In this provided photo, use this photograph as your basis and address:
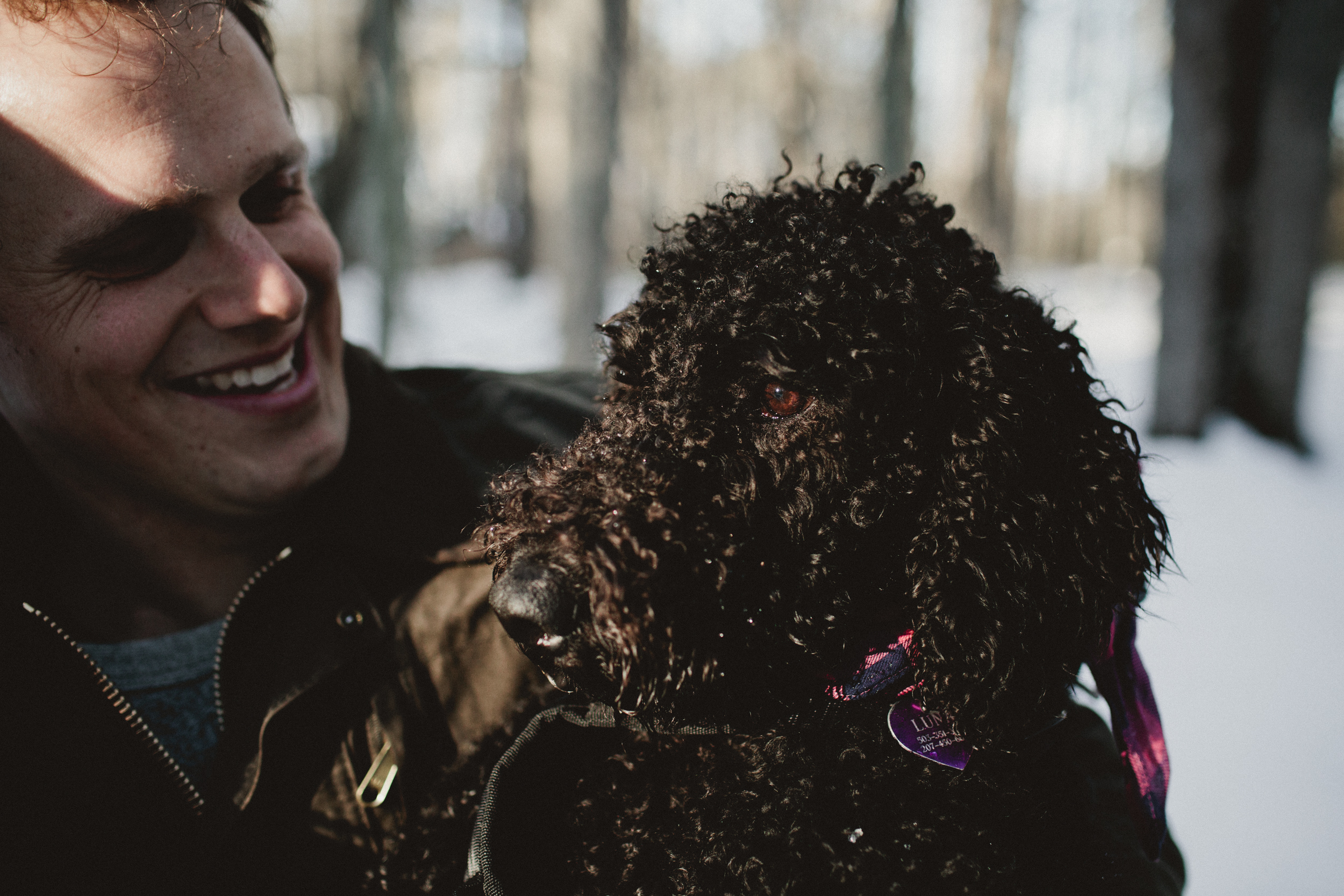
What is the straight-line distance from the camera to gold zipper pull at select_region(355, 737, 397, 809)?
1.54 metres

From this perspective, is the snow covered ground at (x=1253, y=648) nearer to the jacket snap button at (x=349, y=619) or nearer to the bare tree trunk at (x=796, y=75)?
the jacket snap button at (x=349, y=619)

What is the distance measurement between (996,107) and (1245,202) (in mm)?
10342

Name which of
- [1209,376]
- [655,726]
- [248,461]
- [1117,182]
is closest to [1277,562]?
[1209,376]

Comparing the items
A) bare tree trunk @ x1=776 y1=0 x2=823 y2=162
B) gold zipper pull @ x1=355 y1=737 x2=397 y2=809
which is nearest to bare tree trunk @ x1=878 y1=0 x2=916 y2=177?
gold zipper pull @ x1=355 y1=737 x2=397 y2=809

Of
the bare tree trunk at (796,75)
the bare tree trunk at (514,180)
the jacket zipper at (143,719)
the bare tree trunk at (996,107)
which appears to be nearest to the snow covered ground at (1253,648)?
the jacket zipper at (143,719)

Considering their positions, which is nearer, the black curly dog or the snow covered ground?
the black curly dog

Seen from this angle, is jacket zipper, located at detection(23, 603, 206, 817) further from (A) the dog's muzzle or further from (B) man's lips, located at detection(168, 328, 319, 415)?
(A) the dog's muzzle

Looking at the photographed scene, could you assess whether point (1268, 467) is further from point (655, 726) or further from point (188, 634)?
point (188, 634)

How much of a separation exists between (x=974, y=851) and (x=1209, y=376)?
5.12 meters

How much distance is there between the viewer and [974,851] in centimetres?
125

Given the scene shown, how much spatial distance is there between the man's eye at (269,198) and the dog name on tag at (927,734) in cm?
161

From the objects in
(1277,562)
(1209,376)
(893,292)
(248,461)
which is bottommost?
(1277,562)

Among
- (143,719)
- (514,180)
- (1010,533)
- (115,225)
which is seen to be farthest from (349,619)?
(514,180)

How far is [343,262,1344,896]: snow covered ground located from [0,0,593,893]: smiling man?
58.6 inches
